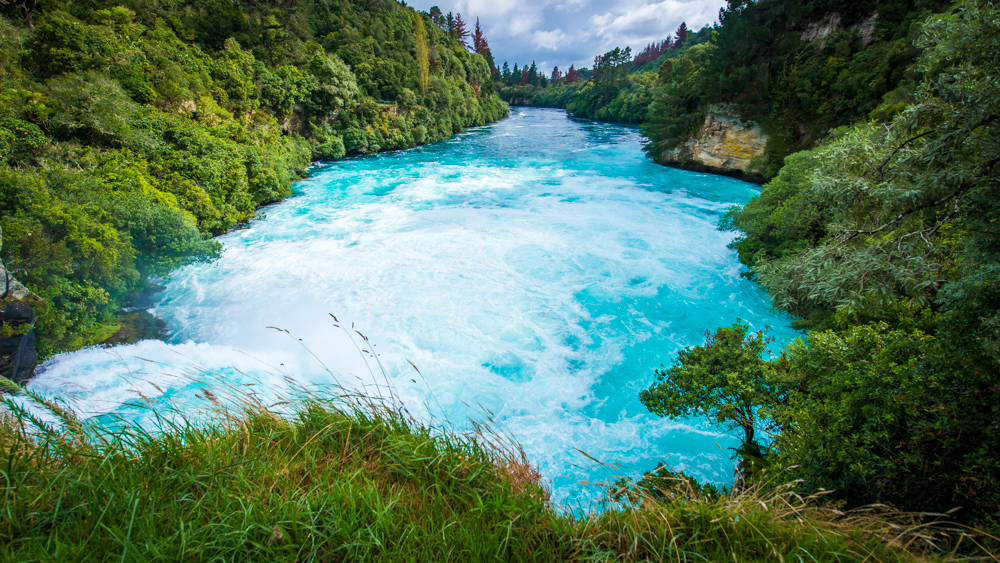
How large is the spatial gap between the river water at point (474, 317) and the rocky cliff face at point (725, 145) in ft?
21.3

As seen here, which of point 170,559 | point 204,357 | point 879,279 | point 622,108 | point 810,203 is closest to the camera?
point 170,559

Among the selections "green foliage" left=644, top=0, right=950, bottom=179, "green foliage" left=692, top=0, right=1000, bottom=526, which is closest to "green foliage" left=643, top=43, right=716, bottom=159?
"green foliage" left=644, top=0, right=950, bottom=179

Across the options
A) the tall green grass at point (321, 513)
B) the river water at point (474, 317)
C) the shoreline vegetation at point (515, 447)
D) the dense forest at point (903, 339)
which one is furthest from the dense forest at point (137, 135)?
the dense forest at point (903, 339)

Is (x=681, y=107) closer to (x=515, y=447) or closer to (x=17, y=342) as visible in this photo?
(x=515, y=447)

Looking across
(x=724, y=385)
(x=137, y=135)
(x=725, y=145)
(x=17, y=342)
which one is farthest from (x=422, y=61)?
(x=724, y=385)

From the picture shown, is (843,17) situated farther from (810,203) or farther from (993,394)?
(993,394)

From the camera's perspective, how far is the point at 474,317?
11039mm

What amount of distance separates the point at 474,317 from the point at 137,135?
1358cm

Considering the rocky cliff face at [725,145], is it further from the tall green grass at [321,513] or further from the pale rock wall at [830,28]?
the tall green grass at [321,513]

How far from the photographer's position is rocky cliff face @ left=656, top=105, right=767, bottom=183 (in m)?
25.9

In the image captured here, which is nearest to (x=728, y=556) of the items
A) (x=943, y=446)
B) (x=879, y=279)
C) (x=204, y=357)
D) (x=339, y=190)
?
(x=943, y=446)

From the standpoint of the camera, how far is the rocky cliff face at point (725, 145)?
2594cm

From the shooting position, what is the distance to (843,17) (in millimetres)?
23891

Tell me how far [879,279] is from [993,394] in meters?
3.67
